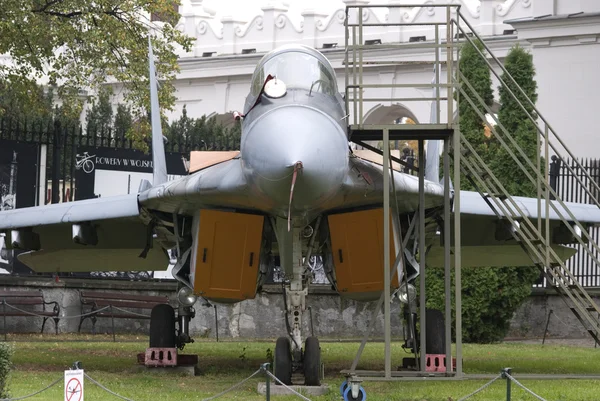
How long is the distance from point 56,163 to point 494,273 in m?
8.03

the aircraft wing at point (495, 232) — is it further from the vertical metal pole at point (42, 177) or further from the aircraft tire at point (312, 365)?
the vertical metal pole at point (42, 177)

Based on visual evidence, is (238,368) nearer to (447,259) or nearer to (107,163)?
(447,259)

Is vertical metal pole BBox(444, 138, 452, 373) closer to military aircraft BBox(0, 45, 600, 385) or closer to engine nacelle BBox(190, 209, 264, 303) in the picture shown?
military aircraft BBox(0, 45, 600, 385)

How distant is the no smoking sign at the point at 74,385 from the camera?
10.9 meters

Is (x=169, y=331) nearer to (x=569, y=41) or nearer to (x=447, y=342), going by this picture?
(x=447, y=342)

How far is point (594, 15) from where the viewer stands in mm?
34344

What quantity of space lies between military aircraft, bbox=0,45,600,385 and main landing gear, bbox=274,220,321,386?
0.5 inches

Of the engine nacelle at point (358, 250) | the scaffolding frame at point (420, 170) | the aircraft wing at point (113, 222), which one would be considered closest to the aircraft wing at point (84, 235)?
the aircraft wing at point (113, 222)

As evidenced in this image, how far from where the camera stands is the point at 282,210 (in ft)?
42.7

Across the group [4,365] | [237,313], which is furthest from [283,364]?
[237,313]

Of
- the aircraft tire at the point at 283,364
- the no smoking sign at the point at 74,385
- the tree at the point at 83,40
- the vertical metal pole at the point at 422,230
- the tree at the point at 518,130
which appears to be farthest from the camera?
the tree at the point at 518,130

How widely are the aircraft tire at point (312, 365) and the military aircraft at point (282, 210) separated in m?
0.01

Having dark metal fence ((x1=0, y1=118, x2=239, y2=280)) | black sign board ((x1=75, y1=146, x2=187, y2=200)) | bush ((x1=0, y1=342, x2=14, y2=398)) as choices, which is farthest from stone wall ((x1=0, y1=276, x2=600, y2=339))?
bush ((x1=0, y1=342, x2=14, y2=398))

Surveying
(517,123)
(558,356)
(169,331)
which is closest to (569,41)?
(517,123)
